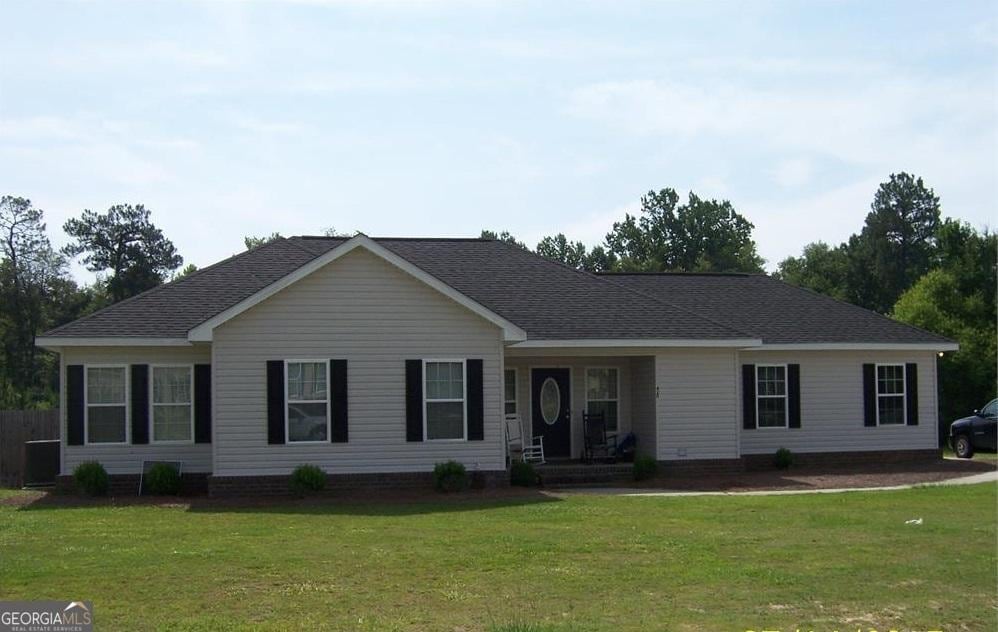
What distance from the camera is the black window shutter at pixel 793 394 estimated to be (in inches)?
1057

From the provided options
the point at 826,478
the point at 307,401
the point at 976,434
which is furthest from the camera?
the point at 976,434

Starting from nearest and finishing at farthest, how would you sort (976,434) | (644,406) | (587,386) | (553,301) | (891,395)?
(644,406)
(553,301)
(587,386)
(891,395)
(976,434)

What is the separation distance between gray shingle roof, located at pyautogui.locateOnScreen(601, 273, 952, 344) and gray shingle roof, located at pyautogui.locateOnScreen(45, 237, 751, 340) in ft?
7.01

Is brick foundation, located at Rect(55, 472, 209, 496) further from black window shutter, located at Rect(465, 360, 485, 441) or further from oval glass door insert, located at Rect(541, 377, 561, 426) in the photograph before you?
oval glass door insert, located at Rect(541, 377, 561, 426)

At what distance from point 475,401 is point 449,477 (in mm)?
1545

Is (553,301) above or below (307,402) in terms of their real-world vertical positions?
above

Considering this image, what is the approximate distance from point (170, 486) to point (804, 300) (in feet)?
54.9

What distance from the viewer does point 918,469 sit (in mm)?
26000

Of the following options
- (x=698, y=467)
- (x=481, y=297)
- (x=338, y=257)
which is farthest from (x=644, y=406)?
(x=338, y=257)

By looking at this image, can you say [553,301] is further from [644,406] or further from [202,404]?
[202,404]

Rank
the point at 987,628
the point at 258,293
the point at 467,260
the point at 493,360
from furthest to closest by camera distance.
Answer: the point at 467,260 → the point at 493,360 → the point at 258,293 → the point at 987,628

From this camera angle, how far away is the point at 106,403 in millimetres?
22172

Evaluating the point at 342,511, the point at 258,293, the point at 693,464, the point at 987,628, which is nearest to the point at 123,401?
the point at 258,293

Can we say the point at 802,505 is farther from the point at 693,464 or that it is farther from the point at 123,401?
the point at 123,401
